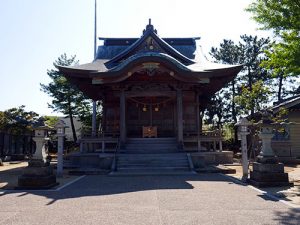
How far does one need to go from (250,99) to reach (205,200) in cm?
1560

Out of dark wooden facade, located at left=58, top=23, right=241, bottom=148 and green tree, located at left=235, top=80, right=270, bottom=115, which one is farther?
green tree, located at left=235, top=80, right=270, bottom=115

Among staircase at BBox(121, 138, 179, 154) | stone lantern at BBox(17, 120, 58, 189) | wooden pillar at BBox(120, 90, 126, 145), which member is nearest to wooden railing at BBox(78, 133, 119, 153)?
wooden pillar at BBox(120, 90, 126, 145)

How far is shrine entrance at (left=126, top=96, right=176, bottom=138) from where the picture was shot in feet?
68.7

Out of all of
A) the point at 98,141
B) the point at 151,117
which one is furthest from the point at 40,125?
the point at 151,117

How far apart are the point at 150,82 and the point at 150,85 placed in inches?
10.9

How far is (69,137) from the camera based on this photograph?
149 feet

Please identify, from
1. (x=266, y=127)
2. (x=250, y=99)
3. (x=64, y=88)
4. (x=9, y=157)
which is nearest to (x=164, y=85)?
(x=250, y=99)

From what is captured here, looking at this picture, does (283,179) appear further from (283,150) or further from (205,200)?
(283,150)

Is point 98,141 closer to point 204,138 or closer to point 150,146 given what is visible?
point 150,146

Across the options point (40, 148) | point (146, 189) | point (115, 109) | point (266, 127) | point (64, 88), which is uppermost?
point (64, 88)

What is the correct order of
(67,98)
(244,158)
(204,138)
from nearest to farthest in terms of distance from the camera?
(244,158) < (204,138) < (67,98)

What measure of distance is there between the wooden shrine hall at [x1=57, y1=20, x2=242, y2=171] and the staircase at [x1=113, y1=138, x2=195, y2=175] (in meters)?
0.75

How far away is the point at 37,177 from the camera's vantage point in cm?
977

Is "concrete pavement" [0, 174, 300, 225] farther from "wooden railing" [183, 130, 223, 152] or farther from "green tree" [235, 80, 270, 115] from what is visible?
"green tree" [235, 80, 270, 115]
